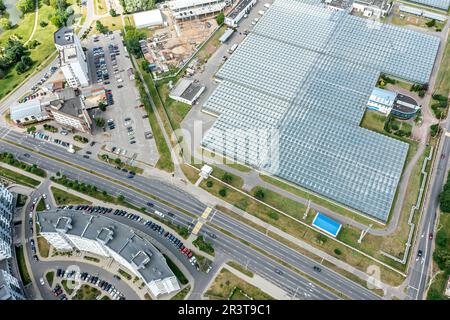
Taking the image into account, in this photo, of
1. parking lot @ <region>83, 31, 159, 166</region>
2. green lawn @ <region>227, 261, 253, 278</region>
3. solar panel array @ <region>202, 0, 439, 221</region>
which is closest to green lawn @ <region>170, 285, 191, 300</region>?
green lawn @ <region>227, 261, 253, 278</region>

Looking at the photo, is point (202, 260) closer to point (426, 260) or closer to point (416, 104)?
point (426, 260)

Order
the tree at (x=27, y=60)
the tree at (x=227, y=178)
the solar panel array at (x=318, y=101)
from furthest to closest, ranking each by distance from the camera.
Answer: the tree at (x=27, y=60) < the solar panel array at (x=318, y=101) < the tree at (x=227, y=178)

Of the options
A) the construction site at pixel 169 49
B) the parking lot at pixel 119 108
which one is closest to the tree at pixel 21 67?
the parking lot at pixel 119 108

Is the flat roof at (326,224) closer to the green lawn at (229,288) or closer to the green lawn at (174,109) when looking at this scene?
the green lawn at (229,288)

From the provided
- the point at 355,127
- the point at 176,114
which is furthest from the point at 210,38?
the point at 355,127

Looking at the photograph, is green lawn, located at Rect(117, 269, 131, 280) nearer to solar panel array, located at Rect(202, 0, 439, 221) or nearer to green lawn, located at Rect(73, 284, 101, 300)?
green lawn, located at Rect(73, 284, 101, 300)
